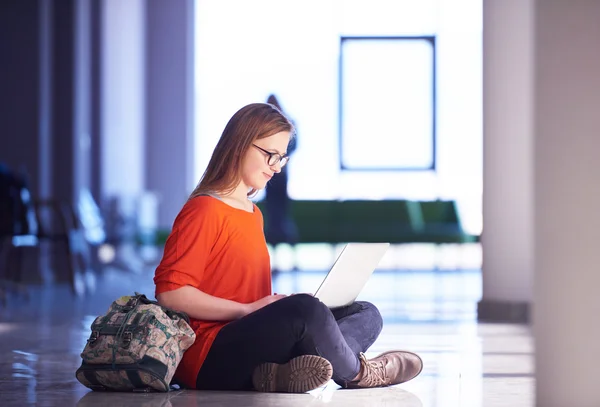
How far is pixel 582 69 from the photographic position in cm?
230

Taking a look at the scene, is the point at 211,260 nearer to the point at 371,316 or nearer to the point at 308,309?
the point at 308,309

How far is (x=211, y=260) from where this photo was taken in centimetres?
279

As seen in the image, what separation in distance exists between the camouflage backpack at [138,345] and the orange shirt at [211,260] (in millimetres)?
84

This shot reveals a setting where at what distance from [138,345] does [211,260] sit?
0.32 m

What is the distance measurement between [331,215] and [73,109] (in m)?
3.61

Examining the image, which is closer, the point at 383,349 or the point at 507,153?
the point at 383,349

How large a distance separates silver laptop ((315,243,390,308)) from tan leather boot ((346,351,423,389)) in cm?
19

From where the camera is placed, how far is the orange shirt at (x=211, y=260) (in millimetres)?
2686

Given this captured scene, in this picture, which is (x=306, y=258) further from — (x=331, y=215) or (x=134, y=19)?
(x=134, y=19)

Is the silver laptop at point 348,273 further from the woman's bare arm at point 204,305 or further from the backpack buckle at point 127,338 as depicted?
the backpack buckle at point 127,338

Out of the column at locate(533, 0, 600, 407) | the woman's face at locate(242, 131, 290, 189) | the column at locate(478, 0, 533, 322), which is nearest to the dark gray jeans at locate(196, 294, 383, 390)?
the woman's face at locate(242, 131, 290, 189)

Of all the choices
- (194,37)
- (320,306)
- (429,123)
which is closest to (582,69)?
(320,306)

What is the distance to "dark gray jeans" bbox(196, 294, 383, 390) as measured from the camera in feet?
8.80

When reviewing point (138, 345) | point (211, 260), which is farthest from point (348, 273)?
point (138, 345)
